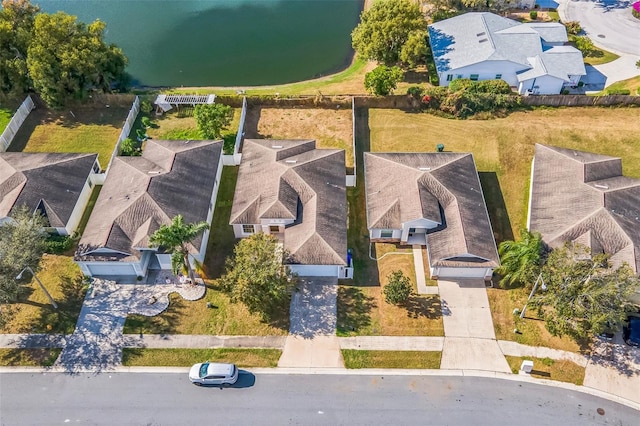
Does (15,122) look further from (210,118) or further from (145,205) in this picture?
(145,205)

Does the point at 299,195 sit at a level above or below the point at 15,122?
below

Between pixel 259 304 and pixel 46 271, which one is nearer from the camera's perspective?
pixel 259 304

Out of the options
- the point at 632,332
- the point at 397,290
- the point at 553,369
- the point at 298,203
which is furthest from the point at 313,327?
the point at 632,332

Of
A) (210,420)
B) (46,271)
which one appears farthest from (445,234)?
(46,271)

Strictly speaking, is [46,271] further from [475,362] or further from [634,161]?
[634,161]

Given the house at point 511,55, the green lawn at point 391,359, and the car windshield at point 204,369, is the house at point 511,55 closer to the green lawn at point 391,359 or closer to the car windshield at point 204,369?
the green lawn at point 391,359

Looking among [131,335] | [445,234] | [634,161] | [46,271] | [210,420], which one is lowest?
[210,420]
